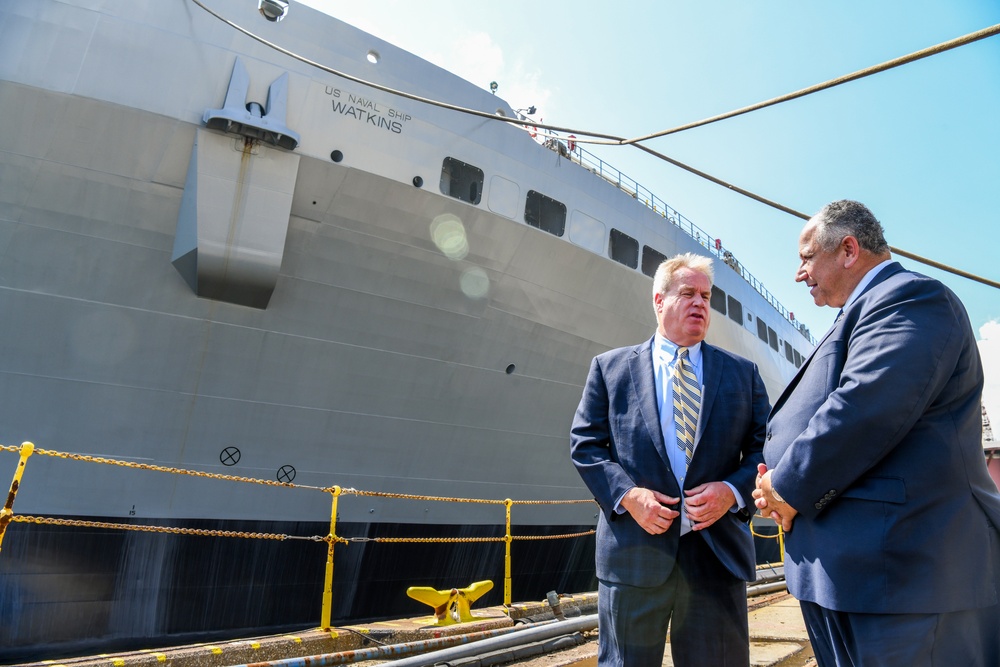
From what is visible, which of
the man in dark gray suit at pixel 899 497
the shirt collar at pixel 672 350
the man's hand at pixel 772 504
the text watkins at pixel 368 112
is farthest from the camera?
the text watkins at pixel 368 112

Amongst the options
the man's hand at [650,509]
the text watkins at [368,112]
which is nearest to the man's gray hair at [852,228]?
the man's hand at [650,509]

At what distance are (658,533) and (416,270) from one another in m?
6.00

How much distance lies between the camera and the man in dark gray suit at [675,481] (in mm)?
1935

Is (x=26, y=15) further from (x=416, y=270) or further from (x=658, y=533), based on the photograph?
(x=658, y=533)

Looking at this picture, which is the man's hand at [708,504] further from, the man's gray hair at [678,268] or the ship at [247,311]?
the ship at [247,311]

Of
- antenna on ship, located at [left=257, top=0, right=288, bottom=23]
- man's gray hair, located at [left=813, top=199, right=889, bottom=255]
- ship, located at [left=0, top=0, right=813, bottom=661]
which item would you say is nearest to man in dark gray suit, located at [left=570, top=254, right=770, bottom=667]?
man's gray hair, located at [left=813, top=199, right=889, bottom=255]

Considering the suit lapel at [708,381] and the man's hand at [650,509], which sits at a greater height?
the suit lapel at [708,381]

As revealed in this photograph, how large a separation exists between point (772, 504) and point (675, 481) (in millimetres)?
403

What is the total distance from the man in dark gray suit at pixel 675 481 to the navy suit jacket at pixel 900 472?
0.37m

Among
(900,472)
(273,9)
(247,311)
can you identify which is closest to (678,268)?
(900,472)

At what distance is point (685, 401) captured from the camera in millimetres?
2174

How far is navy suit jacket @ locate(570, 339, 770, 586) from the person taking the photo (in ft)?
6.52

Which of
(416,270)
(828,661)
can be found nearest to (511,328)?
(416,270)

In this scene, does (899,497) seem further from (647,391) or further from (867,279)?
(647,391)
